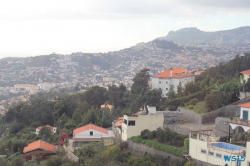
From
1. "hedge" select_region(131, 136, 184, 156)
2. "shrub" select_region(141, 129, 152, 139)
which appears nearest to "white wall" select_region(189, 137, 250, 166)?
"hedge" select_region(131, 136, 184, 156)

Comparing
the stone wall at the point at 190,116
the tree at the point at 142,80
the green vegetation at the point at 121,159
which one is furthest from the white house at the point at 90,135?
the tree at the point at 142,80

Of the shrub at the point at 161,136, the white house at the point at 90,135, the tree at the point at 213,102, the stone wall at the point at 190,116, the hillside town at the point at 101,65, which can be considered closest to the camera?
the shrub at the point at 161,136

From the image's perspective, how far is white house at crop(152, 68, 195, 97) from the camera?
4103cm

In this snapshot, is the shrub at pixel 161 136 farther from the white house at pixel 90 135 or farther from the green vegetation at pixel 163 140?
the white house at pixel 90 135

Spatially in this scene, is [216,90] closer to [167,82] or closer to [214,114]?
[214,114]

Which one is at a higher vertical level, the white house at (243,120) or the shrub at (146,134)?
the white house at (243,120)

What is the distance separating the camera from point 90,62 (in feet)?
464

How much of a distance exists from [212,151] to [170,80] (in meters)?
23.9

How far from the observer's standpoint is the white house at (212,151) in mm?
16469

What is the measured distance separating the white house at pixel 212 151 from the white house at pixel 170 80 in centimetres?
2157

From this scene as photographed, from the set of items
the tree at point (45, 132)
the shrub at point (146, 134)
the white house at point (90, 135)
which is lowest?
the tree at point (45, 132)

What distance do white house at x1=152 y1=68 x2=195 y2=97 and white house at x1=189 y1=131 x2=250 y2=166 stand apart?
21.6 metres

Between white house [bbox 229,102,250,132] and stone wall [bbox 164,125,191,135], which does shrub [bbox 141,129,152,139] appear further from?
white house [bbox 229,102,250,132]

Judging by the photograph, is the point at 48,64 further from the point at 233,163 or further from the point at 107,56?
the point at 233,163
